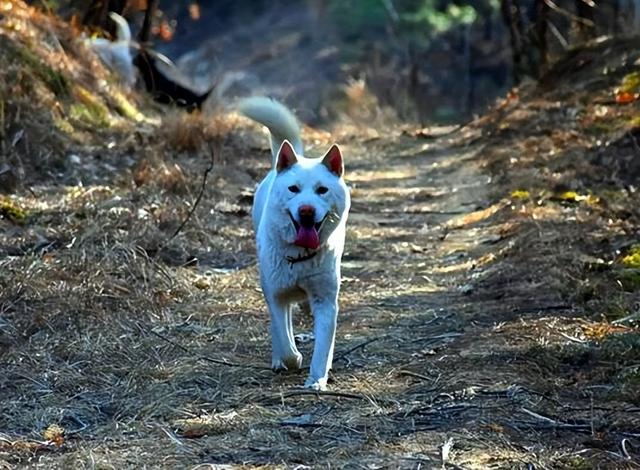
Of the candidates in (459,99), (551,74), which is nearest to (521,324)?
(551,74)

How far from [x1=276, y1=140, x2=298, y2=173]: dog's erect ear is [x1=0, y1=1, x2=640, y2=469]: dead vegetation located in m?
0.97

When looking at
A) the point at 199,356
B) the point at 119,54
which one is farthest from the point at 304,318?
the point at 119,54

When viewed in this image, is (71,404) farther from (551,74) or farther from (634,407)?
(551,74)

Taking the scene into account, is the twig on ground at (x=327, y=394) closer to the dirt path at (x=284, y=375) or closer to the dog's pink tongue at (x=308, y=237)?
the dirt path at (x=284, y=375)

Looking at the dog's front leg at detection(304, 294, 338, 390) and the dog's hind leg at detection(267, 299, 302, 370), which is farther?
the dog's hind leg at detection(267, 299, 302, 370)

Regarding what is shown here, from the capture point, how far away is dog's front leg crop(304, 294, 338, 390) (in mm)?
4691

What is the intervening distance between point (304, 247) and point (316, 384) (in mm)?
605

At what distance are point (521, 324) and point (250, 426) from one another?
6.63 ft

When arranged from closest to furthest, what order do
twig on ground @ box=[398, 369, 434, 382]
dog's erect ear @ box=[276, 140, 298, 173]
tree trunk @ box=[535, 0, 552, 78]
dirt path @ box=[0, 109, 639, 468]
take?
dirt path @ box=[0, 109, 639, 468] < twig on ground @ box=[398, 369, 434, 382] < dog's erect ear @ box=[276, 140, 298, 173] < tree trunk @ box=[535, 0, 552, 78]

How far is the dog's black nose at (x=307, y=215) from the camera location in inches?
182

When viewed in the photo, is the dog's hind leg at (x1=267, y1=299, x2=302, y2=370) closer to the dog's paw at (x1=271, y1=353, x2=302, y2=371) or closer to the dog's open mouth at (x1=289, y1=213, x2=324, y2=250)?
the dog's paw at (x1=271, y1=353, x2=302, y2=371)

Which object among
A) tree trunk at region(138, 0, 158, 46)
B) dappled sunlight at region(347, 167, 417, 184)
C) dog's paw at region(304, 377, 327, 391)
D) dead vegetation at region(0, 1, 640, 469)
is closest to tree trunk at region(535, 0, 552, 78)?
dappled sunlight at region(347, 167, 417, 184)

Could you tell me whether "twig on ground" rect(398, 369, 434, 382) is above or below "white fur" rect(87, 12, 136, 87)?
below

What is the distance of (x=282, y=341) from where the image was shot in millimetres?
4965
